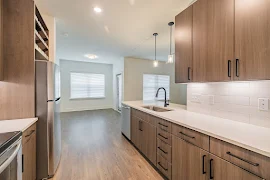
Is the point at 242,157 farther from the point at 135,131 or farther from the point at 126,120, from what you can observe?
the point at 126,120

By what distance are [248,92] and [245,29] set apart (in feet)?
2.20

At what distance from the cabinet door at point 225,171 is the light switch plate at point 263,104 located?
0.72 m

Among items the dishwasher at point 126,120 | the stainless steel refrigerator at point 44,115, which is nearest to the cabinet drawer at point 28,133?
the stainless steel refrigerator at point 44,115

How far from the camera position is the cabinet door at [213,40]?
52.3 inches

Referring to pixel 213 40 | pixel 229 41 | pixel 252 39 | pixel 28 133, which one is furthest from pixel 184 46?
pixel 28 133

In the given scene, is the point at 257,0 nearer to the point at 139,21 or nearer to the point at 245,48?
the point at 245,48

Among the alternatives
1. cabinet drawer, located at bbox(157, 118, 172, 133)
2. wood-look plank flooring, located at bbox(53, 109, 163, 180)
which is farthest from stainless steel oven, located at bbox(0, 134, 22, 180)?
cabinet drawer, located at bbox(157, 118, 172, 133)

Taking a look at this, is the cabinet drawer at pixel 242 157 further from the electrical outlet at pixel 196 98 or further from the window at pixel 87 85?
the window at pixel 87 85

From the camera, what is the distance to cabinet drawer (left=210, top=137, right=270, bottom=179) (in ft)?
2.81

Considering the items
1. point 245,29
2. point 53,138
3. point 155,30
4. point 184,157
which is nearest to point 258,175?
point 184,157

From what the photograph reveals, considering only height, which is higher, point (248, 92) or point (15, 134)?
point (248, 92)

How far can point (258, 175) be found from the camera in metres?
0.88

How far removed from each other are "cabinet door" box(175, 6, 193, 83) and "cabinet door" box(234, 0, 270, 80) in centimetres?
58

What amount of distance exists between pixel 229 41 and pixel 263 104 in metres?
0.72
